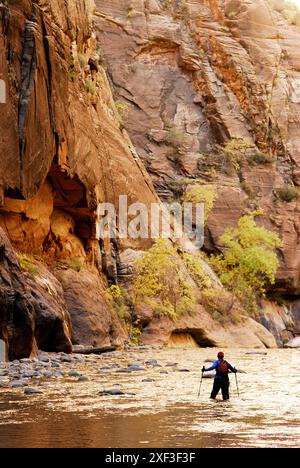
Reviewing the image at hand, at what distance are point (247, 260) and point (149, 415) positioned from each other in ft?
148

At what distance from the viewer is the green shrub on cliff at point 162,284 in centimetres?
3962

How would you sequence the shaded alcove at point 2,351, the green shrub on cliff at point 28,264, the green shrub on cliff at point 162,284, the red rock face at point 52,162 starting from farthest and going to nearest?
the green shrub on cliff at point 162,284, the green shrub on cliff at point 28,264, the red rock face at point 52,162, the shaded alcove at point 2,351

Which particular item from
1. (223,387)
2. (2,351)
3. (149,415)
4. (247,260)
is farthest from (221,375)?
(247,260)

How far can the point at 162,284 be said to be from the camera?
41031 mm

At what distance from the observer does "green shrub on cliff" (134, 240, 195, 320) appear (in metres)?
39.6

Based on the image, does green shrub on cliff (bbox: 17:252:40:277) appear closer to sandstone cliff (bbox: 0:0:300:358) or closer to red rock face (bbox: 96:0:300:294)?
sandstone cliff (bbox: 0:0:300:358)

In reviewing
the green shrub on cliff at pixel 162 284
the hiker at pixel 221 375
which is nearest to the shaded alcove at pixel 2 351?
the hiker at pixel 221 375

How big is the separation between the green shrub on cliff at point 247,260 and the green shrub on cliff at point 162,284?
38.2 feet

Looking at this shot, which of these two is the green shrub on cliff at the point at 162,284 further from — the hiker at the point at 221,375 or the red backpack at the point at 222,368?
the red backpack at the point at 222,368

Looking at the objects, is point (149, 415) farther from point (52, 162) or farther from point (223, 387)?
point (52, 162)

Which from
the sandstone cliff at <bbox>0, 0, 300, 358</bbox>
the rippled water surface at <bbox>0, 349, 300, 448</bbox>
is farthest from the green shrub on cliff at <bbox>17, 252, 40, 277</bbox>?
the rippled water surface at <bbox>0, 349, 300, 448</bbox>

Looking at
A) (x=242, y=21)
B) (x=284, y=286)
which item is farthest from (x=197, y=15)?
(x=284, y=286)

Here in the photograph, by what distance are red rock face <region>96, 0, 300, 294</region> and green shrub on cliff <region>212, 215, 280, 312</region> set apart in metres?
2.46

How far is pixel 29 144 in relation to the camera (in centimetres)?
2697
